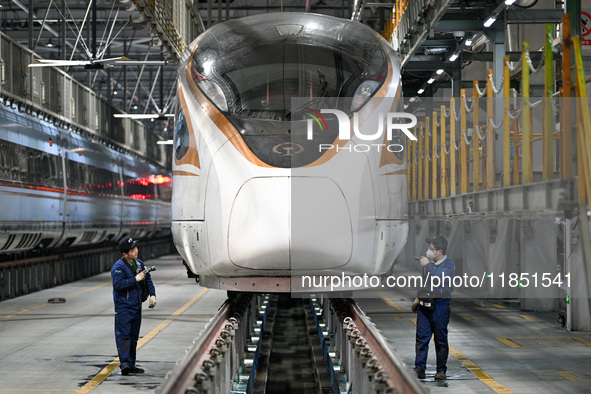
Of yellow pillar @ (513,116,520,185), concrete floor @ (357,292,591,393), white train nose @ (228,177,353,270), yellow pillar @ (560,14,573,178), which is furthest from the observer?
concrete floor @ (357,292,591,393)

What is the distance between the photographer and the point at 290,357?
13883mm

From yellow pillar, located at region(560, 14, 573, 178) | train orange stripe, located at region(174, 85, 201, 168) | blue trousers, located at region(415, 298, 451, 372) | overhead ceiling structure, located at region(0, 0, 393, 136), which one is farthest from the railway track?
overhead ceiling structure, located at region(0, 0, 393, 136)

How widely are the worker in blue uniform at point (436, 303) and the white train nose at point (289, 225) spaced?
1392mm

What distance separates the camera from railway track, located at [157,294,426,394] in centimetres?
690

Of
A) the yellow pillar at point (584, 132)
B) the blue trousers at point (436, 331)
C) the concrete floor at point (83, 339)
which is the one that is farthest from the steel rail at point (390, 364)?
the concrete floor at point (83, 339)

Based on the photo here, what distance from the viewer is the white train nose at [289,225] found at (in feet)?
29.5

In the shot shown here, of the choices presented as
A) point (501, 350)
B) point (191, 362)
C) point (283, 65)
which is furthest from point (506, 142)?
point (191, 362)

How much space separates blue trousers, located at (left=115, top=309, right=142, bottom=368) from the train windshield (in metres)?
2.63

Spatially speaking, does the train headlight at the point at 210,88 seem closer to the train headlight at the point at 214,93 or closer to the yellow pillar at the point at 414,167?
the train headlight at the point at 214,93

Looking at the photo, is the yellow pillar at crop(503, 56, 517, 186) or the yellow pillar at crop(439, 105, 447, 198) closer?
the yellow pillar at crop(503, 56, 517, 186)

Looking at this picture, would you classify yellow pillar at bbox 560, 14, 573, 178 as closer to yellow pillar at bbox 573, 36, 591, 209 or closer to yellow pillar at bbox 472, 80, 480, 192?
yellow pillar at bbox 573, 36, 591, 209

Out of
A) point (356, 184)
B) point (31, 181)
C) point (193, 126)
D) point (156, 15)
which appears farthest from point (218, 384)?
point (31, 181)

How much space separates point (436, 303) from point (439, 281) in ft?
0.86

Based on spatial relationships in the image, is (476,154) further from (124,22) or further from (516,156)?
(124,22)
